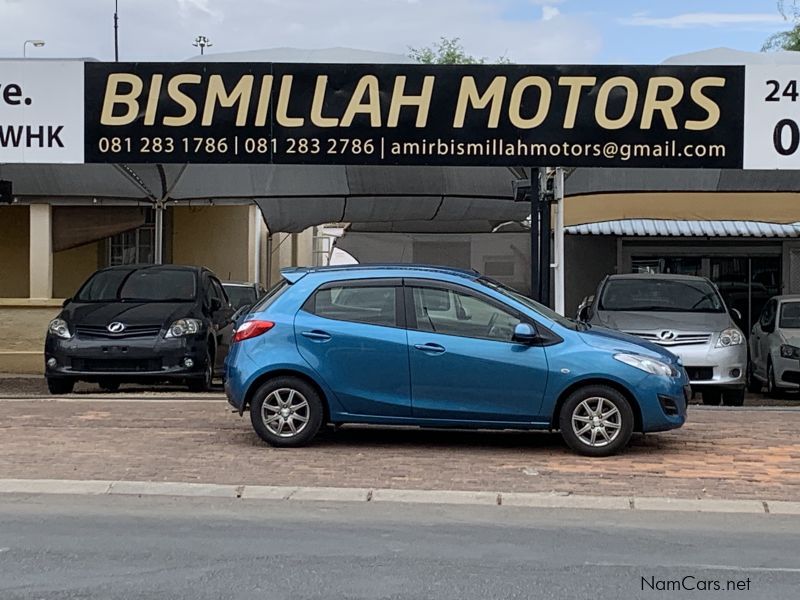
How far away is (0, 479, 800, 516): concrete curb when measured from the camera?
7.77 meters

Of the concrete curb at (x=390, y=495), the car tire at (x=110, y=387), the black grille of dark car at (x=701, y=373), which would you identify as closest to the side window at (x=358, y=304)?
the concrete curb at (x=390, y=495)

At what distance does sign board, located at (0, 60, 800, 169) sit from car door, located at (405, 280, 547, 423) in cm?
397

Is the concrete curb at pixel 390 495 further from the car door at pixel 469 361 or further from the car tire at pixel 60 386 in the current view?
the car tire at pixel 60 386

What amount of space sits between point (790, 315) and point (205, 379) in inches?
348

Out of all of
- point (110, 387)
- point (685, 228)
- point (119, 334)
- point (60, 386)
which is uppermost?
point (685, 228)

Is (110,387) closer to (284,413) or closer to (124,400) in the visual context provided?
(124,400)

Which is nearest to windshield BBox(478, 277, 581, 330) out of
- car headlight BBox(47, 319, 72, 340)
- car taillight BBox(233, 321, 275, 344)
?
→ car taillight BBox(233, 321, 275, 344)

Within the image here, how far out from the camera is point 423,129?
42.4 feet

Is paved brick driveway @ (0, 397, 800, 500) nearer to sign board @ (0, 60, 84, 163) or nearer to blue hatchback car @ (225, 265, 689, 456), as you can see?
blue hatchback car @ (225, 265, 689, 456)

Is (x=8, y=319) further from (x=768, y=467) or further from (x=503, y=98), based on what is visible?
(x=768, y=467)

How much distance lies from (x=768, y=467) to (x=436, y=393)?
284cm

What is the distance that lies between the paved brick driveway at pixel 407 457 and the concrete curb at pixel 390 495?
200 mm

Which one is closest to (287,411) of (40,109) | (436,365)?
(436,365)

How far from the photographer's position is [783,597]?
18.7ft
